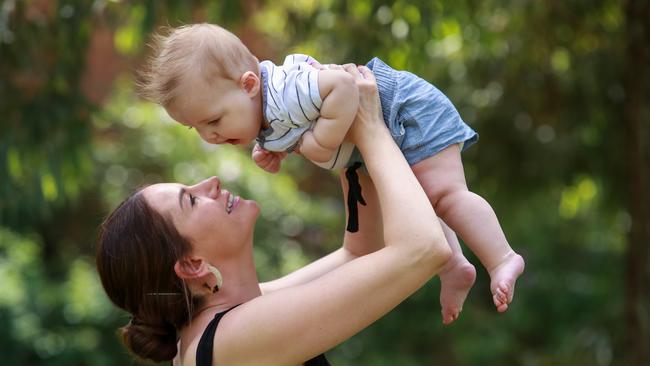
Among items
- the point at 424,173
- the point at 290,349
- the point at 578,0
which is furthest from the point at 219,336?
the point at 578,0

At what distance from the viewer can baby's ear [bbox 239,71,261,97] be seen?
7.52 feet

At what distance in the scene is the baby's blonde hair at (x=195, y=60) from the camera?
2.27 meters

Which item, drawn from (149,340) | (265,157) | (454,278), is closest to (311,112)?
(265,157)

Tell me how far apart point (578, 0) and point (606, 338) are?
2.18 m

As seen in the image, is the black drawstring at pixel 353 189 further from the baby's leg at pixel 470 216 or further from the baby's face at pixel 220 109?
the baby's face at pixel 220 109

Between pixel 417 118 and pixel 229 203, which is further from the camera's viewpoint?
pixel 229 203

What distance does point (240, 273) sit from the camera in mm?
2553

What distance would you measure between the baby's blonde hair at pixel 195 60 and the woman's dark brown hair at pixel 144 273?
13.3 inches

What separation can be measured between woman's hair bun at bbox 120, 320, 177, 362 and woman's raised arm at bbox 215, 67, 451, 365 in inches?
9.4

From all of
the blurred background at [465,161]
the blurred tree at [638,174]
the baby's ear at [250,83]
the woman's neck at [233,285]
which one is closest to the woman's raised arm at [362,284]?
the woman's neck at [233,285]

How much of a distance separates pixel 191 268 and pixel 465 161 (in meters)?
4.03

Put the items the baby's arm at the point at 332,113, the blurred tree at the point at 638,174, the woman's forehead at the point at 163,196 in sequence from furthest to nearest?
the blurred tree at the point at 638,174 → the woman's forehead at the point at 163,196 → the baby's arm at the point at 332,113

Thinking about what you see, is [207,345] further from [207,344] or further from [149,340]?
[149,340]

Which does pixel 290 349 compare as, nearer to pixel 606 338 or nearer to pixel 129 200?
pixel 129 200
